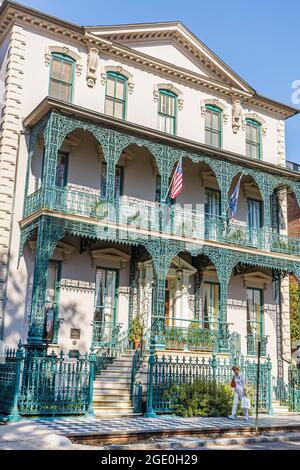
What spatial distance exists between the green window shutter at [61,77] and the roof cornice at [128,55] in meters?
0.84

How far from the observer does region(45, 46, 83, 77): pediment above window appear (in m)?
19.4

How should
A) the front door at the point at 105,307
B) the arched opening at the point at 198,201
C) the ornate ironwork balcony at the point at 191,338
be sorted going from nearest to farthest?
the ornate ironwork balcony at the point at 191,338, the front door at the point at 105,307, the arched opening at the point at 198,201

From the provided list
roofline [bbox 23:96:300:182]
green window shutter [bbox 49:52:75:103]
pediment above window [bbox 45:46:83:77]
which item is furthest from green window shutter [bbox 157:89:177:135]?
Answer: green window shutter [bbox 49:52:75:103]

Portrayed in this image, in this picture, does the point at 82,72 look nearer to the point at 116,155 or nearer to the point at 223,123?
the point at 116,155

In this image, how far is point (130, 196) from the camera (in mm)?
20453

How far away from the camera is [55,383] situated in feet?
46.4

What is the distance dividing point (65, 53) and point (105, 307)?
8728 millimetres

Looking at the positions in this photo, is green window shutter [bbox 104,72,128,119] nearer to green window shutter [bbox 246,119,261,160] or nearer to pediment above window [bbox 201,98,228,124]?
pediment above window [bbox 201,98,228,124]

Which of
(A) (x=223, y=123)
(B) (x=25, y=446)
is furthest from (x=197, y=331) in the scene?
(B) (x=25, y=446)

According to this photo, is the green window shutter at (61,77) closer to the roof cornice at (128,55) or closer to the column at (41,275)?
the roof cornice at (128,55)

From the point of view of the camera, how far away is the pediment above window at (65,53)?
19.4 metres

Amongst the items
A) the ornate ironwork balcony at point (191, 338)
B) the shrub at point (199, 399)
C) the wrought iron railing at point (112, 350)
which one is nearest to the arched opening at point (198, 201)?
the ornate ironwork balcony at point (191, 338)

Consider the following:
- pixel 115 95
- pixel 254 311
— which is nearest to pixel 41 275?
pixel 115 95

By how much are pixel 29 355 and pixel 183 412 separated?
14.1 feet
